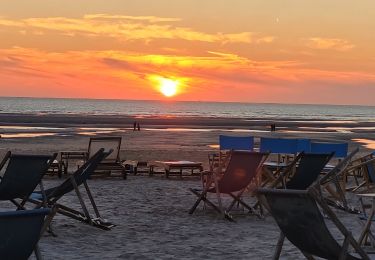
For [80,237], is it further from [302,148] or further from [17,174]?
[302,148]

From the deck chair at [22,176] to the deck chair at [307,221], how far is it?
135 inches

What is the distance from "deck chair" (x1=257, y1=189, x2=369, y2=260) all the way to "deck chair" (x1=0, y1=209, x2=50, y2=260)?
1576 mm

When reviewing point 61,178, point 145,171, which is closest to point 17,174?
point 61,178

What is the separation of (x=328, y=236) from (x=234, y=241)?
2901mm

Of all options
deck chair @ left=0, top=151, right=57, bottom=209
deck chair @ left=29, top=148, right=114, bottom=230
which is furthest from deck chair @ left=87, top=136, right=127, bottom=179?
deck chair @ left=0, top=151, right=57, bottom=209

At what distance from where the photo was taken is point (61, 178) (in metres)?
12.6

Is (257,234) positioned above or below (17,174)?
below

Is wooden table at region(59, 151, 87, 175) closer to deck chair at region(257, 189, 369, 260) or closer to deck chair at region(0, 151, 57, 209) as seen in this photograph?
deck chair at region(0, 151, 57, 209)

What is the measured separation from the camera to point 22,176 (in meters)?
6.78

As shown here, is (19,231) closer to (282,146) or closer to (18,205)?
(18,205)

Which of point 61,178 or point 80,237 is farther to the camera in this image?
point 61,178

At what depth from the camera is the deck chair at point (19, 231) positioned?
3271 mm

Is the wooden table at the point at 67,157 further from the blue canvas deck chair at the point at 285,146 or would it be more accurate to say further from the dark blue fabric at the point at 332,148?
the dark blue fabric at the point at 332,148

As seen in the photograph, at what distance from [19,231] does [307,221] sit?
75.4 inches
